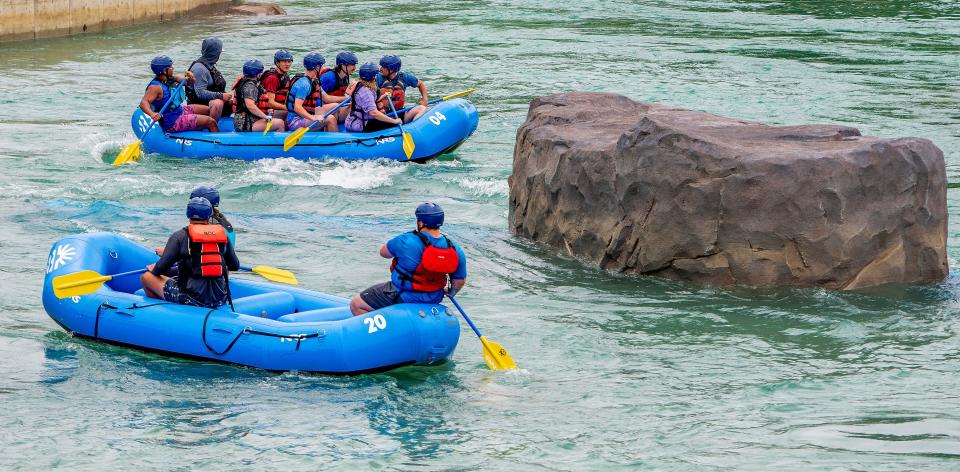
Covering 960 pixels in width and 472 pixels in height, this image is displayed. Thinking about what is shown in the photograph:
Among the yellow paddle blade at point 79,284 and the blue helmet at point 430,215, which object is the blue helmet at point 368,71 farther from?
the blue helmet at point 430,215

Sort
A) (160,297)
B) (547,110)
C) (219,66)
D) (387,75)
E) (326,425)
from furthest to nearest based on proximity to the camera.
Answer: (219,66), (387,75), (547,110), (160,297), (326,425)

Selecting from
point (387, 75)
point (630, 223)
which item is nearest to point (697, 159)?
point (630, 223)

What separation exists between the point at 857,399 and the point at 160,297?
4547 millimetres

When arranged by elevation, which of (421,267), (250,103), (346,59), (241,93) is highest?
(346,59)

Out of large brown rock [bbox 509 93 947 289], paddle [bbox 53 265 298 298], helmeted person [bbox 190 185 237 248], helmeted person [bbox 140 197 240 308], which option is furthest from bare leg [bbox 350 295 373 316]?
large brown rock [bbox 509 93 947 289]

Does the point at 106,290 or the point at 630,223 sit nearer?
the point at 106,290

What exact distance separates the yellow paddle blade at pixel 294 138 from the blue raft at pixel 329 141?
66mm

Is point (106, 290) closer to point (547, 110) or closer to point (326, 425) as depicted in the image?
point (326, 425)

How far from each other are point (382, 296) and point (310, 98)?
740 cm

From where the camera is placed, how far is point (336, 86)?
1584 cm

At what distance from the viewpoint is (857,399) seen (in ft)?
26.4

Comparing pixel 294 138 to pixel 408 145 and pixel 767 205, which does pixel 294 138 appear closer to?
pixel 408 145

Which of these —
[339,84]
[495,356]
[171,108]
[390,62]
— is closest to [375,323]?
[495,356]

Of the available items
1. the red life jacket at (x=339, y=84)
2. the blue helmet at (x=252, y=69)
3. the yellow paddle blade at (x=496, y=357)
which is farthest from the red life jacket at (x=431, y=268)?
the red life jacket at (x=339, y=84)
